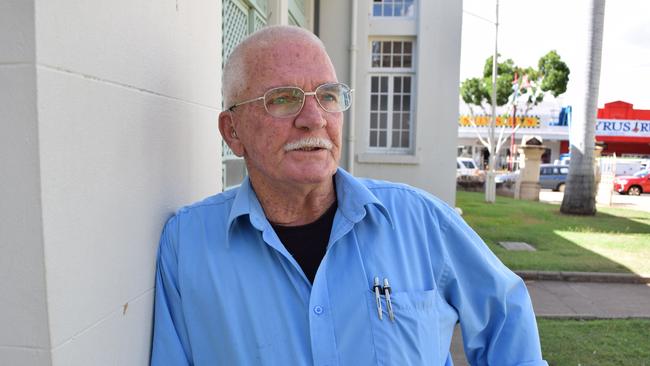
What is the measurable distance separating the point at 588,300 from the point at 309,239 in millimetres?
5675

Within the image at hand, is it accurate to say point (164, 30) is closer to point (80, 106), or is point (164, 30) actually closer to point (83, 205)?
point (80, 106)

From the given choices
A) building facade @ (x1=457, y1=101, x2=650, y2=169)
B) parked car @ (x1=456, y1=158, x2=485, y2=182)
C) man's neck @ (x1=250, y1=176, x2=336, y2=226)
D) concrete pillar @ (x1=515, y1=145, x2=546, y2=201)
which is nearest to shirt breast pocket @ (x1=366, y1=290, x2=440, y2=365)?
man's neck @ (x1=250, y1=176, x2=336, y2=226)

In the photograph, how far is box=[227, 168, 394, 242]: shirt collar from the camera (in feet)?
5.13

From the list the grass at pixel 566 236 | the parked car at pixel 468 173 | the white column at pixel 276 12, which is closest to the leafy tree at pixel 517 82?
the parked car at pixel 468 173

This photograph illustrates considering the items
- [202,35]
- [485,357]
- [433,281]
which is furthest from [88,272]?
[485,357]

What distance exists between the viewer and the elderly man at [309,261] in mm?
1456

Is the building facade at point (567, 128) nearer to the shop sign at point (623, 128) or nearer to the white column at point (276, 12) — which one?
the shop sign at point (623, 128)

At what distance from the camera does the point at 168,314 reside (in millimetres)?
1492

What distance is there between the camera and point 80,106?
1.07 metres

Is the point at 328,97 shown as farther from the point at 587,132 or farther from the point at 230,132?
the point at 587,132

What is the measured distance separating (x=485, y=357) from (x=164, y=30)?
5.15 ft

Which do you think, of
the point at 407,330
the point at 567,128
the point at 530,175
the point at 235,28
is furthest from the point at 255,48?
the point at 567,128

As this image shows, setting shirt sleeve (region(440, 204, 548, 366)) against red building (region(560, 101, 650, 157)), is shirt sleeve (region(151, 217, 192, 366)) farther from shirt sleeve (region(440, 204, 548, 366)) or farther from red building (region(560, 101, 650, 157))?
red building (region(560, 101, 650, 157))

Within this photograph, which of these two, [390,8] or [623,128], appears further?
[623,128]
